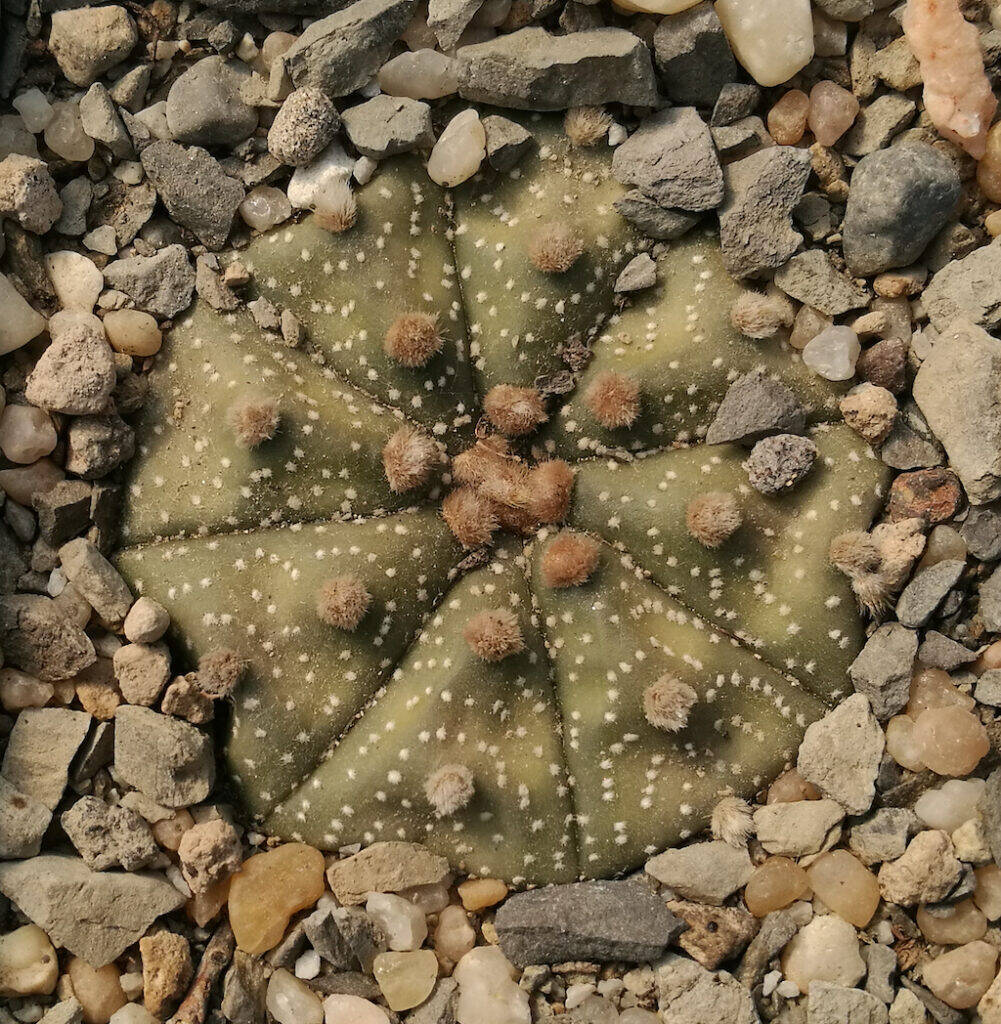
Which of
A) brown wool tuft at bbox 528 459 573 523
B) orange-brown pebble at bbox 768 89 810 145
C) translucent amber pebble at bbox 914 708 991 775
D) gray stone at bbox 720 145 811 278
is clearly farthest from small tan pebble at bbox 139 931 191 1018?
orange-brown pebble at bbox 768 89 810 145

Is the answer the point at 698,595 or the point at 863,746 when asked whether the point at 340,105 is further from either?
the point at 863,746

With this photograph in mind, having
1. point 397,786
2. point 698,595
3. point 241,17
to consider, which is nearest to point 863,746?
point 698,595

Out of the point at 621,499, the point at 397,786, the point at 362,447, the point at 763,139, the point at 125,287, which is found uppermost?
the point at 125,287

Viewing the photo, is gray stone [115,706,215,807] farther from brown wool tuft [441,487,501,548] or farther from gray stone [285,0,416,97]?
gray stone [285,0,416,97]

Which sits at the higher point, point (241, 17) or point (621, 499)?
point (241, 17)

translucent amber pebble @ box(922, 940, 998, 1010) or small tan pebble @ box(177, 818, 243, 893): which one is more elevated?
small tan pebble @ box(177, 818, 243, 893)

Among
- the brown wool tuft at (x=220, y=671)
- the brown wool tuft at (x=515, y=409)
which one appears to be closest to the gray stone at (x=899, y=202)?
the brown wool tuft at (x=515, y=409)

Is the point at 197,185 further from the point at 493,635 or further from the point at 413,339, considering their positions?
the point at 493,635

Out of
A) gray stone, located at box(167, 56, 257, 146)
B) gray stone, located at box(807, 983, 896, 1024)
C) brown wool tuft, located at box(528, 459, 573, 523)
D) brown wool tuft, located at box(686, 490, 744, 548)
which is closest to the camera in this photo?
gray stone, located at box(807, 983, 896, 1024)
